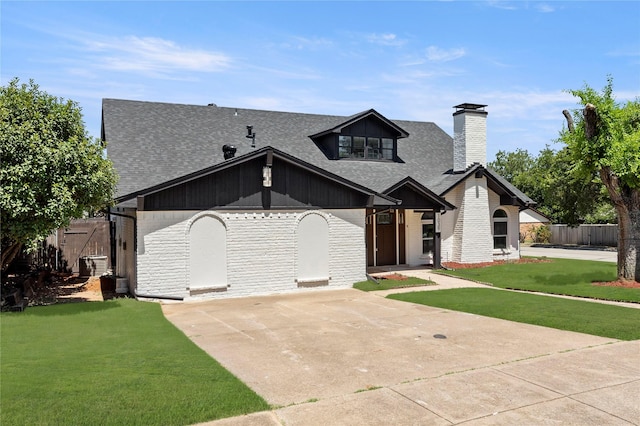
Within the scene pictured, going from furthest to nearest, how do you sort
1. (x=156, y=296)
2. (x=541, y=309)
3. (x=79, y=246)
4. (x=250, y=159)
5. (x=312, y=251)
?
(x=79, y=246) < (x=312, y=251) < (x=250, y=159) < (x=156, y=296) < (x=541, y=309)

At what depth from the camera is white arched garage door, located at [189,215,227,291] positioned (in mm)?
15711

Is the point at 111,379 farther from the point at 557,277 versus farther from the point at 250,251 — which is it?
the point at 557,277

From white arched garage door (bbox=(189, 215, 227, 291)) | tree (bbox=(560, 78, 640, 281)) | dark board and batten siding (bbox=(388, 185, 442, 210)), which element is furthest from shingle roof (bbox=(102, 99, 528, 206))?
tree (bbox=(560, 78, 640, 281))

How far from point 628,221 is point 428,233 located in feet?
28.0

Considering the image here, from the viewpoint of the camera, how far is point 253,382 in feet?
23.9

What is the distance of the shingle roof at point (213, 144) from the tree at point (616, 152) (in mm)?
6758

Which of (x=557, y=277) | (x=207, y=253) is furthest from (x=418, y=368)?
(x=557, y=277)

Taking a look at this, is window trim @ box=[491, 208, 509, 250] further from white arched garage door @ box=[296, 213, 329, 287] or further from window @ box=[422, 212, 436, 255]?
white arched garage door @ box=[296, 213, 329, 287]

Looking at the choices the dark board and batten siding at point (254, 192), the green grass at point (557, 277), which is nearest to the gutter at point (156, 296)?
the dark board and batten siding at point (254, 192)

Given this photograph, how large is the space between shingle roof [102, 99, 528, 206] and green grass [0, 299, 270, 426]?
25.4 feet

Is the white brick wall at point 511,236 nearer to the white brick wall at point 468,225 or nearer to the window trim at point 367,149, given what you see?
the white brick wall at point 468,225

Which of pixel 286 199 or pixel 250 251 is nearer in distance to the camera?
pixel 250 251

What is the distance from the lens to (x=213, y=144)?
21562mm

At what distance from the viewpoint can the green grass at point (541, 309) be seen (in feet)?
34.8
